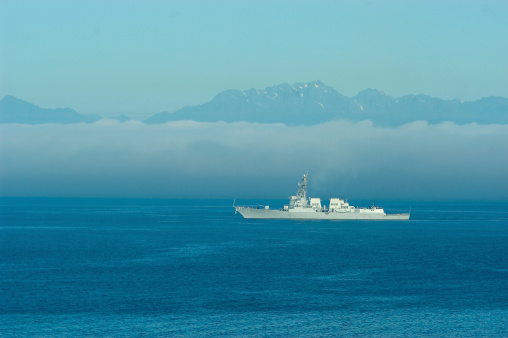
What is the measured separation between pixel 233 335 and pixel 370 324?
12.3 meters

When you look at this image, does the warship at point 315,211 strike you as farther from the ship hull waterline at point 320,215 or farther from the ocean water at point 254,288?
the ocean water at point 254,288

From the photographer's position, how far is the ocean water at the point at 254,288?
54.5 meters

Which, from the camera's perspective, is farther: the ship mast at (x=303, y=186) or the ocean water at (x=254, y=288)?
the ship mast at (x=303, y=186)

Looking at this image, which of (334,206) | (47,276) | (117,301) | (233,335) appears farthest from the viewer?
(334,206)

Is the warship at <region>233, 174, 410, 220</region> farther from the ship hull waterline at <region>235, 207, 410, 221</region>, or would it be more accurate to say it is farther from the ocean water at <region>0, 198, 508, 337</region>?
the ocean water at <region>0, 198, 508, 337</region>

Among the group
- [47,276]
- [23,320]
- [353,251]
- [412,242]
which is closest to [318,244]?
[353,251]

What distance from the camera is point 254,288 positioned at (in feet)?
232

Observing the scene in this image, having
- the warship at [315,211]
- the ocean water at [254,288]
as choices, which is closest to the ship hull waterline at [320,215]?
the warship at [315,211]

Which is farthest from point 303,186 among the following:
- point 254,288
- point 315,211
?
point 254,288

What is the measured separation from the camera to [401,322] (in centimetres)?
5616

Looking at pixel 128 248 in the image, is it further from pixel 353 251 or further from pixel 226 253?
pixel 353 251

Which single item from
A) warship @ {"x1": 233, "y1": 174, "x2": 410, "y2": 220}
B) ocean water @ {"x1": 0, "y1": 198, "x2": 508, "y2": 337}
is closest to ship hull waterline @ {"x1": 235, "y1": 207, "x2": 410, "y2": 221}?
warship @ {"x1": 233, "y1": 174, "x2": 410, "y2": 220}

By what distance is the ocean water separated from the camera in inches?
2146

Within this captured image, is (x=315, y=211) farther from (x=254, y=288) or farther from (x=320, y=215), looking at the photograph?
(x=254, y=288)
